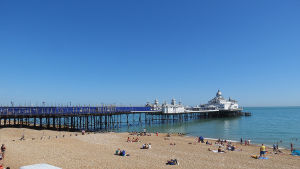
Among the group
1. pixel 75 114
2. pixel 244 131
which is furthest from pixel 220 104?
pixel 75 114

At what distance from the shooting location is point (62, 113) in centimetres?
3688

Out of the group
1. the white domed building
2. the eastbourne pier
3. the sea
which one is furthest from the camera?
the white domed building

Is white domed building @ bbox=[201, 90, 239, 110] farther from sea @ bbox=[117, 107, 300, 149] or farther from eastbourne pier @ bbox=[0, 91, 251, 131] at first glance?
sea @ bbox=[117, 107, 300, 149]

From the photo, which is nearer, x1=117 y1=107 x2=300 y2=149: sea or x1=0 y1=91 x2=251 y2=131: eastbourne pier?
x1=117 y1=107 x2=300 y2=149: sea

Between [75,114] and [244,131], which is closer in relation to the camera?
[75,114]

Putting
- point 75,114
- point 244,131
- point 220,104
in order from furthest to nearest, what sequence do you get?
point 220,104
point 244,131
point 75,114

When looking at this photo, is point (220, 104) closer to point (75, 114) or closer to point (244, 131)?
point (244, 131)

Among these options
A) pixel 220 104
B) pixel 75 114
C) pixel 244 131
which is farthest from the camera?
pixel 220 104

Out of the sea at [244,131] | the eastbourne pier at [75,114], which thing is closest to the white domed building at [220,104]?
the eastbourne pier at [75,114]

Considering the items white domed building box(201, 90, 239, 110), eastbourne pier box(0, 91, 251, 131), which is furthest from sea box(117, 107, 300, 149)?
white domed building box(201, 90, 239, 110)

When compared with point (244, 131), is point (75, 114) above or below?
above

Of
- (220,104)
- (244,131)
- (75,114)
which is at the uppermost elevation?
(75,114)

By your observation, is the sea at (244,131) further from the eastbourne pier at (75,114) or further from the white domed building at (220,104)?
the white domed building at (220,104)

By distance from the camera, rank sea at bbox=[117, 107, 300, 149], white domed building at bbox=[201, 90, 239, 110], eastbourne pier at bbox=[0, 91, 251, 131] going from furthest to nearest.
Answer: white domed building at bbox=[201, 90, 239, 110] < eastbourne pier at bbox=[0, 91, 251, 131] < sea at bbox=[117, 107, 300, 149]
